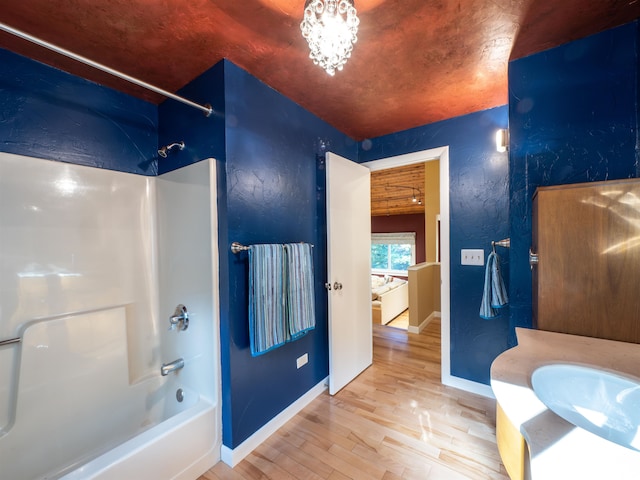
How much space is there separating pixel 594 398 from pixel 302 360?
159 centimetres

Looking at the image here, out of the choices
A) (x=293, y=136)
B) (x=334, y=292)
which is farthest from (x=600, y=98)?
(x=334, y=292)

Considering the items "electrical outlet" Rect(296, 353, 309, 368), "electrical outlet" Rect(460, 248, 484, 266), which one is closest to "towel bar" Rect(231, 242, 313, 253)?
"electrical outlet" Rect(296, 353, 309, 368)

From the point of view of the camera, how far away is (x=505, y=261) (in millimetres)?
1967

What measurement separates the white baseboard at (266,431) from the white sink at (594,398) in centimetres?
152

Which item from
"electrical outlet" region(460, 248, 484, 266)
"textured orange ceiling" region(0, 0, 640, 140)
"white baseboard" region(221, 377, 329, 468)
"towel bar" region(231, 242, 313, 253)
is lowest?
"white baseboard" region(221, 377, 329, 468)

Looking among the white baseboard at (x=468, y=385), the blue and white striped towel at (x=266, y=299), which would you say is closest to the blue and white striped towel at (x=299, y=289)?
the blue and white striped towel at (x=266, y=299)

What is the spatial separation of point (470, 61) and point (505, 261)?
1400mm

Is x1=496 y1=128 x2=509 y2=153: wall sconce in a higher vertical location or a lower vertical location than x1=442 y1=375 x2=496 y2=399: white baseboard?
higher

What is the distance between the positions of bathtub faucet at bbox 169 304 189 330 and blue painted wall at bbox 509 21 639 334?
197 centimetres

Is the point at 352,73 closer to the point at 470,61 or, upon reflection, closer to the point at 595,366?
the point at 470,61

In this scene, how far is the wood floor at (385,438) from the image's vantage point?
1407mm

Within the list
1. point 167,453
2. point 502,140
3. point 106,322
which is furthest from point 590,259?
point 106,322

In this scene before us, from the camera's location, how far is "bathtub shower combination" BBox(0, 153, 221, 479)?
1280 millimetres

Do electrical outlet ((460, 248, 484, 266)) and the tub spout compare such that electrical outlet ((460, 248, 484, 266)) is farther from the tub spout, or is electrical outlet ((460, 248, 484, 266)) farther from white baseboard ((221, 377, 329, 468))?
the tub spout
